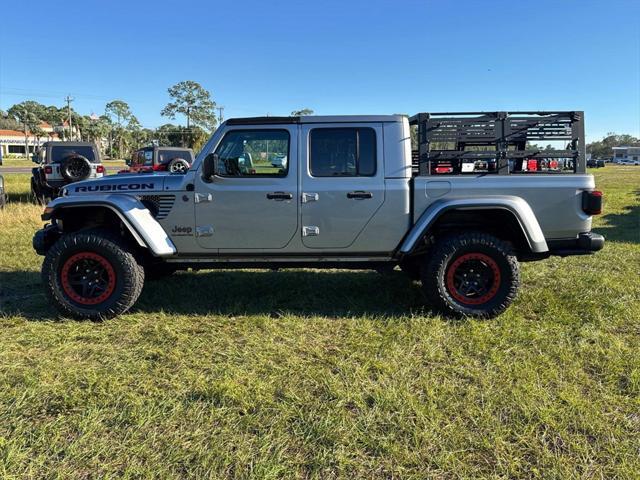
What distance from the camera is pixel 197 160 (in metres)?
4.16

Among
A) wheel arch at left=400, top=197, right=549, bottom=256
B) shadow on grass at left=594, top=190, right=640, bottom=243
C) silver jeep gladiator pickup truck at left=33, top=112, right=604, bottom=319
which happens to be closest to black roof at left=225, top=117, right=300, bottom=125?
silver jeep gladiator pickup truck at left=33, top=112, right=604, bottom=319

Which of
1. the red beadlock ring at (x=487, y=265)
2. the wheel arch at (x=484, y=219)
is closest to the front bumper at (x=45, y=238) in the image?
the wheel arch at (x=484, y=219)

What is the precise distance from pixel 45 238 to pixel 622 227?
1002cm

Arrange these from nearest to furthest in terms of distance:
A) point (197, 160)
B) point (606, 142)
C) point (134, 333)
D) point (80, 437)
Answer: point (80, 437), point (134, 333), point (197, 160), point (606, 142)

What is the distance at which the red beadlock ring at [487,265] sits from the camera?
4.11 meters

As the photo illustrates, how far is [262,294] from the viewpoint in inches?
195

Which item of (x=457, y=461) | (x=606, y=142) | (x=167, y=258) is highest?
(x=606, y=142)

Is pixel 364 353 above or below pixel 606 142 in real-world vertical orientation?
below

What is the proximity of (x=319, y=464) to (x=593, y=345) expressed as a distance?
251cm

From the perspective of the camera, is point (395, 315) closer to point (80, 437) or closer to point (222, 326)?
Result: point (222, 326)

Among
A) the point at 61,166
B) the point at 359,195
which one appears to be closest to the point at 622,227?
the point at 359,195

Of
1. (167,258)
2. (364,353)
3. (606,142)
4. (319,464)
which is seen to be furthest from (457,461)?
(606,142)

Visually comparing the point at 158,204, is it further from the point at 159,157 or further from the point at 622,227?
the point at 159,157

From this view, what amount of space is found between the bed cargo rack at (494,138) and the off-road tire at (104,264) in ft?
9.20
